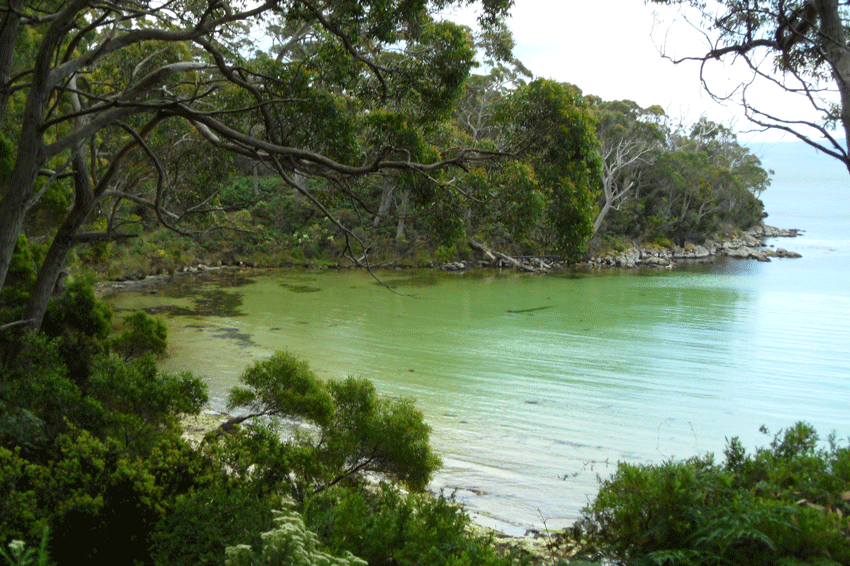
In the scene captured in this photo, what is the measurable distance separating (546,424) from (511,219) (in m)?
2.90

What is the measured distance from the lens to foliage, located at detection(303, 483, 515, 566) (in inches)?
114

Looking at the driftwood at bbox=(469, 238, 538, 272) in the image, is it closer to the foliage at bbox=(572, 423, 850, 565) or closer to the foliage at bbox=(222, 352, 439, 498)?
the foliage at bbox=(222, 352, 439, 498)

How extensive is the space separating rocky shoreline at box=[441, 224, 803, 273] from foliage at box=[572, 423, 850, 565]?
2208 centimetres

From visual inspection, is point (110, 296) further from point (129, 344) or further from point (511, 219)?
point (511, 219)

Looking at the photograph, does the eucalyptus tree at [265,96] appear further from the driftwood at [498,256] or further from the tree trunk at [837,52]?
the driftwood at [498,256]

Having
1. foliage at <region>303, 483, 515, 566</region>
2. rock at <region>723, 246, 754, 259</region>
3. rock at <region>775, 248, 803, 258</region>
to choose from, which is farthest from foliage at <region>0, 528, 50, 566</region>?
rock at <region>775, 248, 803, 258</region>

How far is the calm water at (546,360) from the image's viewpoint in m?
6.72

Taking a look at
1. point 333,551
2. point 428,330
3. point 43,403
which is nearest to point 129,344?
point 43,403

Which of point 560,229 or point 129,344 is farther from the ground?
point 560,229

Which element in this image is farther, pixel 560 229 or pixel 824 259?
pixel 824 259

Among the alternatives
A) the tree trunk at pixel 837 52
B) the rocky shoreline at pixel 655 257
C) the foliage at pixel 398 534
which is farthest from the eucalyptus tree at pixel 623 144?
the foliage at pixel 398 534

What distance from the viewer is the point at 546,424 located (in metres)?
7.81

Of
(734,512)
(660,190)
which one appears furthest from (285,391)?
(660,190)

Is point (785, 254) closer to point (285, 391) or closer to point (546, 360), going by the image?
point (546, 360)
